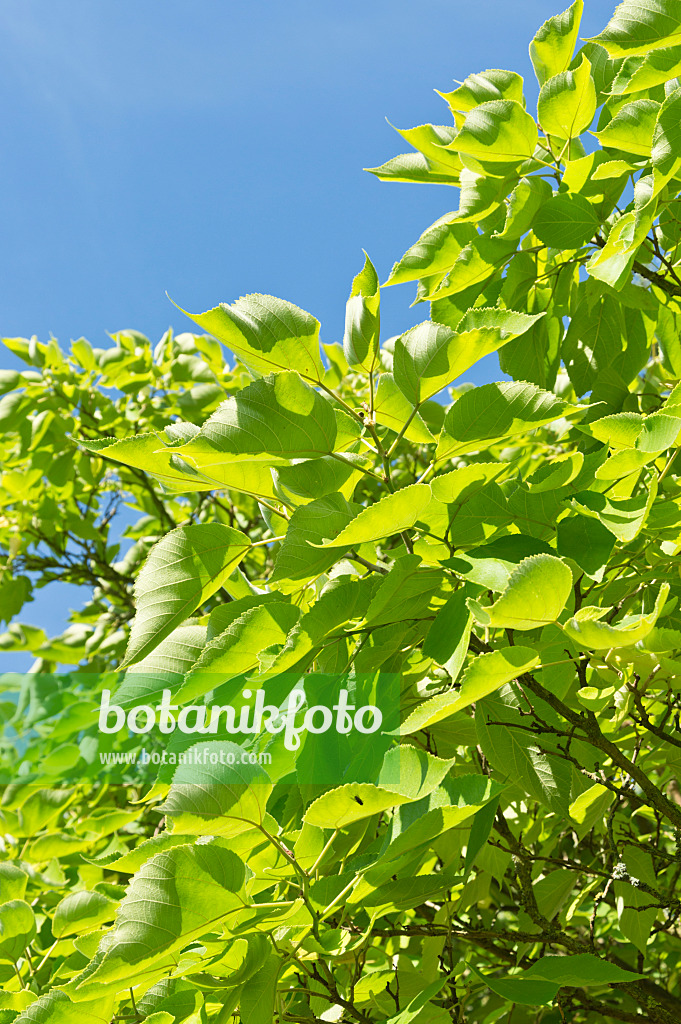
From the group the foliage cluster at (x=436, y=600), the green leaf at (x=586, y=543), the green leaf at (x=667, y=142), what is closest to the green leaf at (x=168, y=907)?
the foliage cluster at (x=436, y=600)

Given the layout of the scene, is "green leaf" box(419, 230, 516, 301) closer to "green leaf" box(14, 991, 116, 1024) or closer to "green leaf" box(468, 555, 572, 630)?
"green leaf" box(468, 555, 572, 630)

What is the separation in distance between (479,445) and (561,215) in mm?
495

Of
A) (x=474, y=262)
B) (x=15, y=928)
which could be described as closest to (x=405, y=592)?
(x=474, y=262)

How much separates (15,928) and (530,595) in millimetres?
1149

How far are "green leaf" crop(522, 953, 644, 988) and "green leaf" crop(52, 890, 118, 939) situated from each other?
0.78 m

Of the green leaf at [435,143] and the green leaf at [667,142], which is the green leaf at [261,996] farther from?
the green leaf at [435,143]

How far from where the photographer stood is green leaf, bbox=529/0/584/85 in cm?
120

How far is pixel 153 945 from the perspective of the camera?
0.69m

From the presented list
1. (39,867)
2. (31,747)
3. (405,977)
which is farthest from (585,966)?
(31,747)

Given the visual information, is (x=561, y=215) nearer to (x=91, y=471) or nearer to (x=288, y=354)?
(x=288, y=354)

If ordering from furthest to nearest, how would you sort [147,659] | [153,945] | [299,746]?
[147,659], [299,746], [153,945]

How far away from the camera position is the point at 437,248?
124 cm

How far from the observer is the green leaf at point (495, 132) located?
112 cm

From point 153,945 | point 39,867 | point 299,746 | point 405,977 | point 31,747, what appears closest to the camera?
point 153,945
